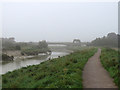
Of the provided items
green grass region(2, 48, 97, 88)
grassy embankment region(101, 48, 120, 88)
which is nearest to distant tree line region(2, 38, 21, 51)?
green grass region(2, 48, 97, 88)

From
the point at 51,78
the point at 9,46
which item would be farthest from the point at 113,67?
the point at 9,46

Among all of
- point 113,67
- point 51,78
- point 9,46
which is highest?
point 9,46

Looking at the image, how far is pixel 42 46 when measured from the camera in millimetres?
88250

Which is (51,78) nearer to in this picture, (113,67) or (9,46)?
(113,67)

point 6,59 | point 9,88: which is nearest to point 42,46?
point 6,59

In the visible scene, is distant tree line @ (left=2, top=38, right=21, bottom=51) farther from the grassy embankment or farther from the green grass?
the grassy embankment

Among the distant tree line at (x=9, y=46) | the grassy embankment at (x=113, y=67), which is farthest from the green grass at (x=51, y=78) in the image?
the distant tree line at (x=9, y=46)

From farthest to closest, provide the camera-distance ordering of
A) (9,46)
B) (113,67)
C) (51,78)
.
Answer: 1. (9,46)
2. (113,67)
3. (51,78)

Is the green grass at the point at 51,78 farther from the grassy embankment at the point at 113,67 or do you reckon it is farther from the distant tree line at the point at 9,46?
the distant tree line at the point at 9,46

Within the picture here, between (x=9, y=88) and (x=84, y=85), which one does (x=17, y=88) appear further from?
(x=84, y=85)

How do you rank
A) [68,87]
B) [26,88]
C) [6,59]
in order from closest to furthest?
[68,87]
[26,88]
[6,59]

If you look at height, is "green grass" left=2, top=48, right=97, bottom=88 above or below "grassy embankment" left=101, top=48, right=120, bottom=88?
below

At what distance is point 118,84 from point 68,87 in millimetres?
2438

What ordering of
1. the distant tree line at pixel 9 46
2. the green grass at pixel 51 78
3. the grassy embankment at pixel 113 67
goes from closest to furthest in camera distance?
the green grass at pixel 51 78
the grassy embankment at pixel 113 67
the distant tree line at pixel 9 46
